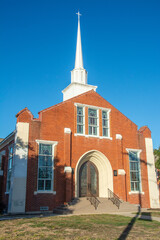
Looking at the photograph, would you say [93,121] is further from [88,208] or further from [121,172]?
[88,208]

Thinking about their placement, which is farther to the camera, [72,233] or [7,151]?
[7,151]

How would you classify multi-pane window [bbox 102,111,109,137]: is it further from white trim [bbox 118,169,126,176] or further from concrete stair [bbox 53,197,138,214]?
concrete stair [bbox 53,197,138,214]

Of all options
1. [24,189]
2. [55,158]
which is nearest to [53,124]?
[55,158]

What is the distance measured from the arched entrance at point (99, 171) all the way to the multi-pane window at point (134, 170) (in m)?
2.13

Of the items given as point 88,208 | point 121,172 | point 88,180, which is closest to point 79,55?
point 121,172

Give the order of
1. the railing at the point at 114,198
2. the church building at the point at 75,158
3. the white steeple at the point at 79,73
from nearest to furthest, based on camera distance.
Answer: the church building at the point at 75,158
the railing at the point at 114,198
the white steeple at the point at 79,73

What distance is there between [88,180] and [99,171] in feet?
4.44

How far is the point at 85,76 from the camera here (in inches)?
1110

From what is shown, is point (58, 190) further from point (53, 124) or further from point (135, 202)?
point (135, 202)

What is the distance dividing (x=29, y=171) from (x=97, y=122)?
7.19m

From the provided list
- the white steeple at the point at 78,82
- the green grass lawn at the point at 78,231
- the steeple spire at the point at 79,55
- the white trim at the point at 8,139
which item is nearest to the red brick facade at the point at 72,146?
the white trim at the point at 8,139

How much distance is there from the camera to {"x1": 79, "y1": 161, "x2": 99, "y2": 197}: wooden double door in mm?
20047

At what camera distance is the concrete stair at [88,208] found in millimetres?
16266

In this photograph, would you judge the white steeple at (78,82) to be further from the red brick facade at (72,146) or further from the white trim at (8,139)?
the white trim at (8,139)
